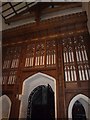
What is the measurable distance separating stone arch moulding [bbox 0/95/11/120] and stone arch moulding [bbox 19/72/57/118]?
52cm

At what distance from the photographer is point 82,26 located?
5355 mm

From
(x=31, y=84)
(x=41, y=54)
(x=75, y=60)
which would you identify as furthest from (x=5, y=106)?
(x=75, y=60)

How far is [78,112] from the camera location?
14.8 feet

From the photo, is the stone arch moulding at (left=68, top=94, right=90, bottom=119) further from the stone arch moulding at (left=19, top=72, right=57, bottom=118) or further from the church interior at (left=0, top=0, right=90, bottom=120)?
the stone arch moulding at (left=19, top=72, right=57, bottom=118)

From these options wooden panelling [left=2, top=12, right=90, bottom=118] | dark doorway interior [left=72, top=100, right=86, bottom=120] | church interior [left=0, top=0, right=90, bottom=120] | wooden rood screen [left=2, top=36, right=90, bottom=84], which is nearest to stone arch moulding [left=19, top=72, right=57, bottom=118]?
church interior [left=0, top=0, right=90, bottom=120]

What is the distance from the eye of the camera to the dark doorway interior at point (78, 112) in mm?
4422

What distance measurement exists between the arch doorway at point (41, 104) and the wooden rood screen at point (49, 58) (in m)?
0.90

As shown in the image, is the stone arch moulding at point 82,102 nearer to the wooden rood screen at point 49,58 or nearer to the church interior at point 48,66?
the church interior at point 48,66

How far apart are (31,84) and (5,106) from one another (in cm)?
121

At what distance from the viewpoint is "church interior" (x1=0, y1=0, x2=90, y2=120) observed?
4.43 meters

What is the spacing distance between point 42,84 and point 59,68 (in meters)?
1.06

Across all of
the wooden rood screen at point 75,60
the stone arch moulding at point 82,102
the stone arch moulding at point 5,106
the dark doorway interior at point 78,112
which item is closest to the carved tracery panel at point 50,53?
the wooden rood screen at point 75,60

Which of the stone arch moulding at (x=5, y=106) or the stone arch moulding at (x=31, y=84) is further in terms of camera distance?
the stone arch moulding at (x=5, y=106)

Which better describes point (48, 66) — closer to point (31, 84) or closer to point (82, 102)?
point (31, 84)
